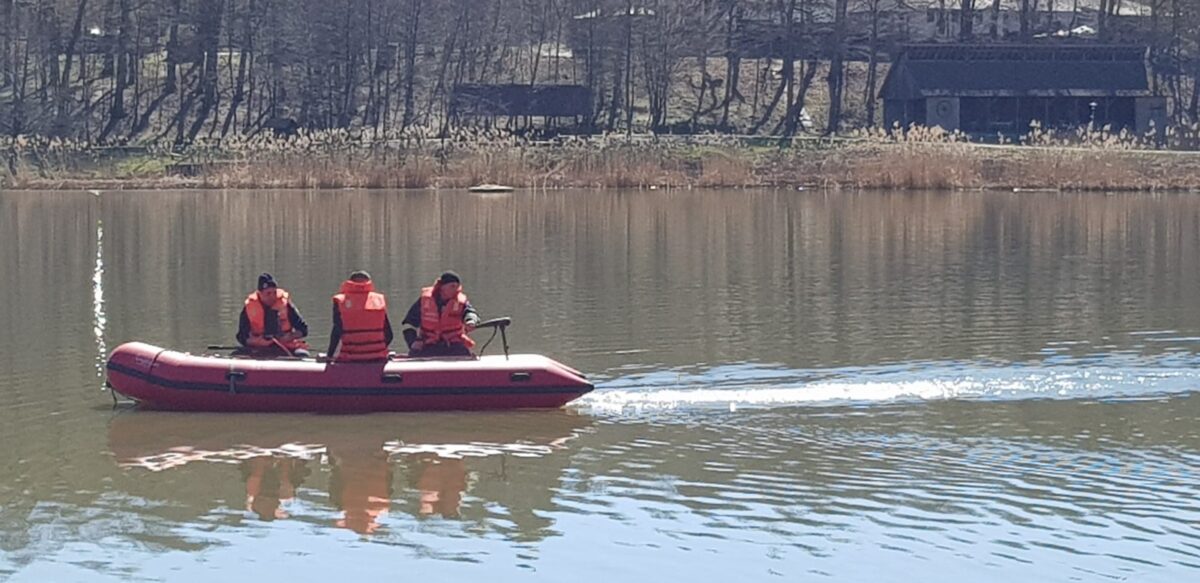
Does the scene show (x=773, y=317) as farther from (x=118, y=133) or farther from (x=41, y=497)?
(x=118, y=133)

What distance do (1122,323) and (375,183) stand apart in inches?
1220

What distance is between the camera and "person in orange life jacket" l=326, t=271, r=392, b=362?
1661 centimetres

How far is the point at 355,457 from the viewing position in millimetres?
15102

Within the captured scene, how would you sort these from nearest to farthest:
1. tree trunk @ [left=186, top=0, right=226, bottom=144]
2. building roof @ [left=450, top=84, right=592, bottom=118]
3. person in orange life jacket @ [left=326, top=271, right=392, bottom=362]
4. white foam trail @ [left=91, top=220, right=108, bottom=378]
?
1. person in orange life jacket @ [left=326, top=271, right=392, bottom=362]
2. white foam trail @ [left=91, top=220, right=108, bottom=378]
3. building roof @ [left=450, top=84, right=592, bottom=118]
4. tree trunk @ [left=186, top=0, right=226, bottom=144]

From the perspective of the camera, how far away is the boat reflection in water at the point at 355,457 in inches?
535

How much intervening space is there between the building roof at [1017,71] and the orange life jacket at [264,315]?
52.9 metres

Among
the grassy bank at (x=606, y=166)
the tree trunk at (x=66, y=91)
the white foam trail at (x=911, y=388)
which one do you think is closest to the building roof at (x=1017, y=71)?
the grassy bank at (x=606, y=166)

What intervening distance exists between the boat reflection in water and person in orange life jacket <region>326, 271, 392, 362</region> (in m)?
0.60

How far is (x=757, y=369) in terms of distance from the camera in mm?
18797

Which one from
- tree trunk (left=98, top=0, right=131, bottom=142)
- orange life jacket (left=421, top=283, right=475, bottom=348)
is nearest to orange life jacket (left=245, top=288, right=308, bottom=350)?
orange life jacket (left=421, top=283, right=475, bottom=348)

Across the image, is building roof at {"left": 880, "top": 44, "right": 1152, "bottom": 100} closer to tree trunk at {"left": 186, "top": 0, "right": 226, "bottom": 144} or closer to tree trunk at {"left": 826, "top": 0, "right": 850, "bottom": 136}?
tree trunk at {"left": 826, "top": 0, "right": 850, "bottom": 136}

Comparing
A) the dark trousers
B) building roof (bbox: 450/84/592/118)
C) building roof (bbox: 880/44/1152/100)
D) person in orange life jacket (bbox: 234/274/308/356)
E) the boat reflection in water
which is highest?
building roof (bbox: 880/44/1152/100)

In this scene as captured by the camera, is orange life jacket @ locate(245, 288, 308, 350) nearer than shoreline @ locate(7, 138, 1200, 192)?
Yes

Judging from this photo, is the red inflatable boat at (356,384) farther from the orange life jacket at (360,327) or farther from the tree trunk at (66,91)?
the tree trunk at (66,91)
